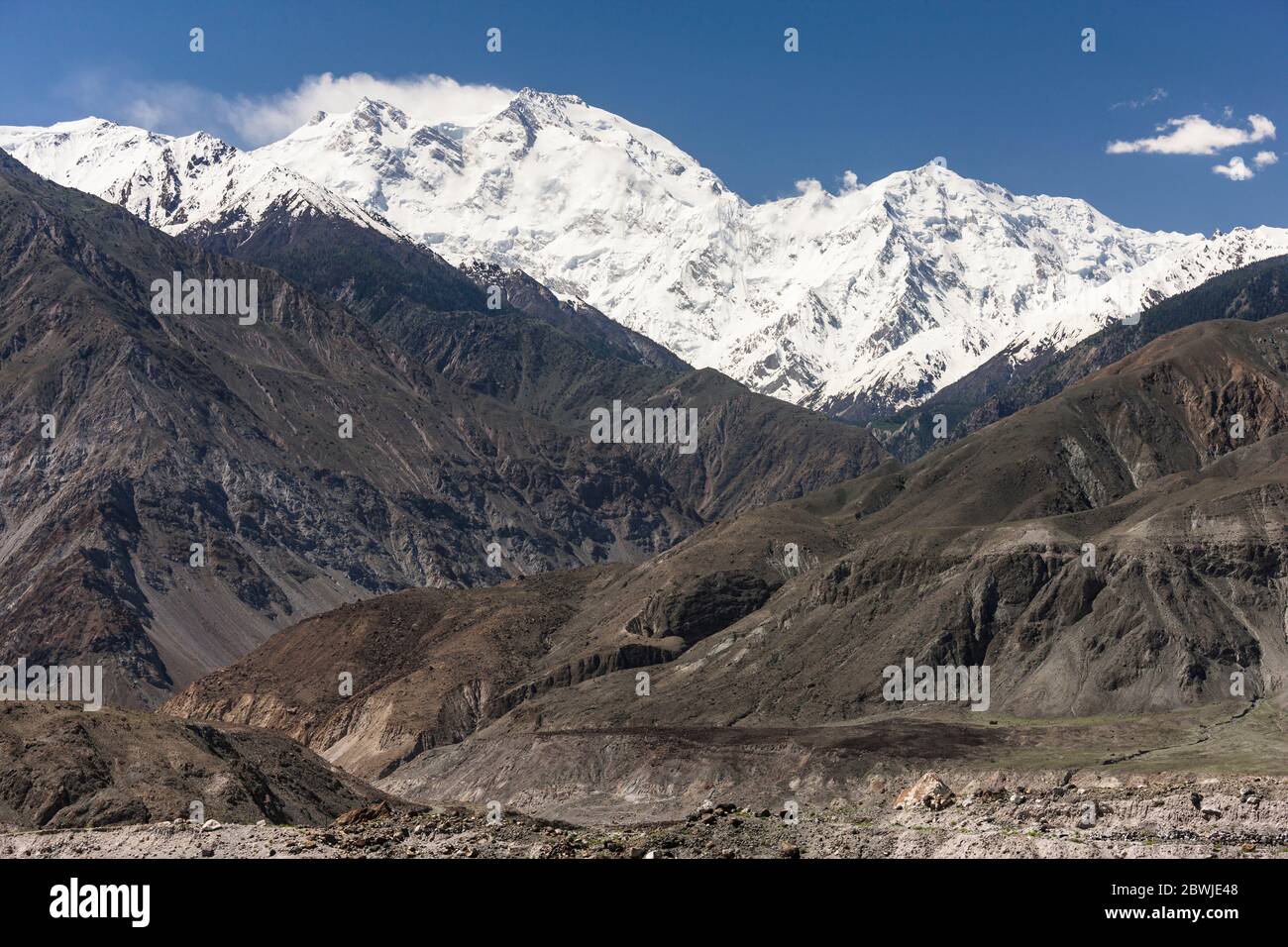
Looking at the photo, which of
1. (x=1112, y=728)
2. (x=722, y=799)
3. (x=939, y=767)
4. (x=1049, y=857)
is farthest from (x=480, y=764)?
(x=1049, y=857)

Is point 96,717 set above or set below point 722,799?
above

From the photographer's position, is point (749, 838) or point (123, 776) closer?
point (749, 838)

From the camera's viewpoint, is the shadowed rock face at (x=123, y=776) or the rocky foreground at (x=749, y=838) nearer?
the rocky foreground at (x=749, y=838)

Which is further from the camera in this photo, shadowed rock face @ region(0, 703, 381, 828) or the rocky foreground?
shadowed rock face @ region(0, 703, 381, 828)

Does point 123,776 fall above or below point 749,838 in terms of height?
above
